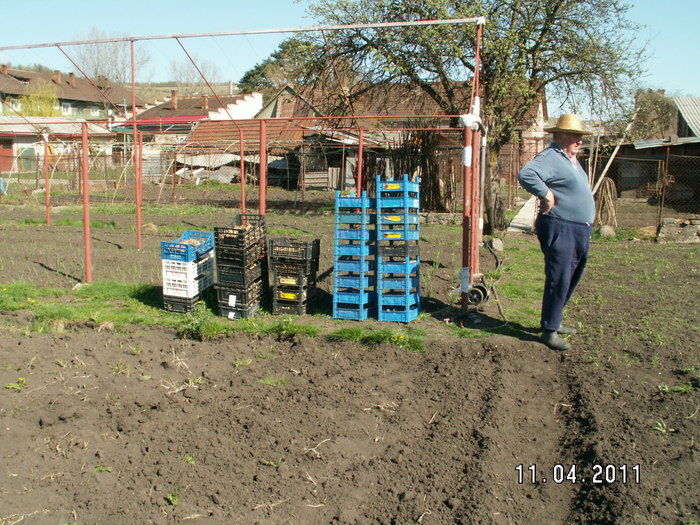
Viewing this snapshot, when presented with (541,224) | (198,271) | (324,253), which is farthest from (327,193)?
(541,224)

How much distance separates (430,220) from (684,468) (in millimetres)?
14492

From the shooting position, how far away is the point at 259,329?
22.1 feet

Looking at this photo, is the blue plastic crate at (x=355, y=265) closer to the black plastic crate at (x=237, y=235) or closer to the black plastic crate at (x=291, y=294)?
the black plastic crate at (x=291, y=294)

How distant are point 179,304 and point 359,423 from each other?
145 inches

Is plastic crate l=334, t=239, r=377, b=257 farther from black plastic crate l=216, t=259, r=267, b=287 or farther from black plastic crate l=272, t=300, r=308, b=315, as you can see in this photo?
black plastic crate l=216, t=259, r=267, b=287

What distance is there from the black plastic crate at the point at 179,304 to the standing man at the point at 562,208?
13.4ft

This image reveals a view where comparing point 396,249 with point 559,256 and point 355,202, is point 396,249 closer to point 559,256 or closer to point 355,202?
point 355,202

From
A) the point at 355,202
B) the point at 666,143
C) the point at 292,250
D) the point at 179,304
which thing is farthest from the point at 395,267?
the point at 666,143

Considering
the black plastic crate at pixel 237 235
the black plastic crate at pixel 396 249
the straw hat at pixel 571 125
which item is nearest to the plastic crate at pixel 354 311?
the black plastic crate at pixel 396 249

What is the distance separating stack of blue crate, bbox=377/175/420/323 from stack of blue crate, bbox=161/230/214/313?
7.33 ft

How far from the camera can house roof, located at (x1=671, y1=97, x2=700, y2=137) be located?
28305mm

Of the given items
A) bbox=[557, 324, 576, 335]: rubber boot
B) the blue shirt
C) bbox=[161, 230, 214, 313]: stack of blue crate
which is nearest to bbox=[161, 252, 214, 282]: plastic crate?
bbox=[161, 230, 214, 313]: stack of blue crate

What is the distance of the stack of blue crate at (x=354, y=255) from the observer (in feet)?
23.4

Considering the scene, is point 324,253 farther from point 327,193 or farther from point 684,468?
point 327,193
